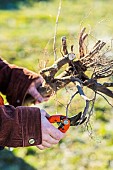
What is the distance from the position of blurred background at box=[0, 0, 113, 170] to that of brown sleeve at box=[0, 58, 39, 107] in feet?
0.40

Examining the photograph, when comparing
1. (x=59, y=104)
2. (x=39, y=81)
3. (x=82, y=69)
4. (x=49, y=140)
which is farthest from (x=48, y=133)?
(x=59, y=104)

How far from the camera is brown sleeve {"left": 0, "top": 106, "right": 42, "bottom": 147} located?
6.66ft

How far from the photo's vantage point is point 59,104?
12.0 ft

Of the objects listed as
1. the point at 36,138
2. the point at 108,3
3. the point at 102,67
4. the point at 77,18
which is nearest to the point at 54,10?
the point at 77,18

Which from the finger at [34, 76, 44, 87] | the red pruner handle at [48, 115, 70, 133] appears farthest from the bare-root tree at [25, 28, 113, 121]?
the red pruner handle at [48, 115, 70, 133]

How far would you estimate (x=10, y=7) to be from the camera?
8.50m

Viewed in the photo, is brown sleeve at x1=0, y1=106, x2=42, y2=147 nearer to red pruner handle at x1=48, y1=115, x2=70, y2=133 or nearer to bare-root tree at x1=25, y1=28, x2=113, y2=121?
red pruner handle at x1=48, y1=115, x2=70, y2=133

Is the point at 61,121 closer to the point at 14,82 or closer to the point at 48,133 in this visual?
the point at 48,133

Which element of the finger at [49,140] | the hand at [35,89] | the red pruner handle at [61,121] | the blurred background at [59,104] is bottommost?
the blurred background at [59,104]

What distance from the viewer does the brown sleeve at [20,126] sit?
203 centimetres

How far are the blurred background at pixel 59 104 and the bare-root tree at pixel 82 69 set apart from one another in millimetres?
59

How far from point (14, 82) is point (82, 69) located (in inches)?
15.6

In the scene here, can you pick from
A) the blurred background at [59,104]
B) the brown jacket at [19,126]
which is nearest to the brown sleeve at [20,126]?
the brown jacket at [19,126]

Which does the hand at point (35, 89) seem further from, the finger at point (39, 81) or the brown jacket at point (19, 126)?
the brown jacket at point (19, 126)
